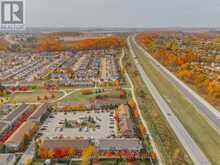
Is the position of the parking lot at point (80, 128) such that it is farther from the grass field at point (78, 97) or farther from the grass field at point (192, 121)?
the grass field at point (192, 121)

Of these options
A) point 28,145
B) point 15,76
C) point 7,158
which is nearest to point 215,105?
point 28,145

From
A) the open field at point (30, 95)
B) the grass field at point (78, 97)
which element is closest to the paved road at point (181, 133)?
the grass field at point (78, 97)

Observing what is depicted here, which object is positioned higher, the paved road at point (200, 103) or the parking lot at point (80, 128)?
the paved road at point (200, 103)

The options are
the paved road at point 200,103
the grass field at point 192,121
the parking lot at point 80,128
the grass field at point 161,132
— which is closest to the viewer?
the grass field at point 161,132

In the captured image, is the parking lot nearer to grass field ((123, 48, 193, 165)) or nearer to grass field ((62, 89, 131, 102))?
grass field ((123, 48, 193, 165))

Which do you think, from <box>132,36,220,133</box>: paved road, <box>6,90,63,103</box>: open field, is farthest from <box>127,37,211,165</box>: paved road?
<box>6,90,63,103</box>: open field

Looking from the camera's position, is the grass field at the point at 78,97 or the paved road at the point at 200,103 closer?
the paved road at the point at 200,103
